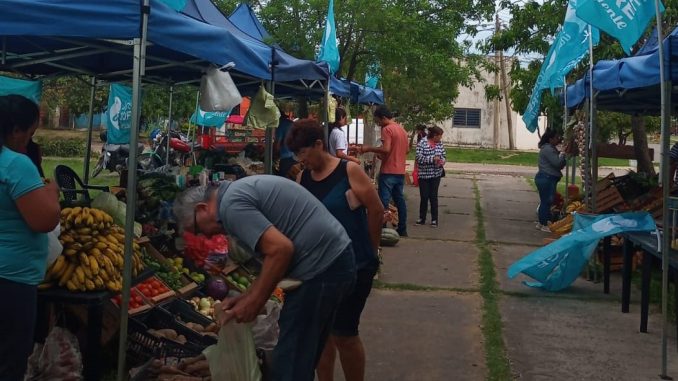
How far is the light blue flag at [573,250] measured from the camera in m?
7.07

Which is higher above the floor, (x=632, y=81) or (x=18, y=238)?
(x=632, y=81)

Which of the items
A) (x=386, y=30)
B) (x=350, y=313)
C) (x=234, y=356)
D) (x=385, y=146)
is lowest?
(x=234, y=356)

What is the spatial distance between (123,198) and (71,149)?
20.1m

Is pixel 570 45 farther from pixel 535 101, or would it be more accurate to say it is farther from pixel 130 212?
pixel 130 212

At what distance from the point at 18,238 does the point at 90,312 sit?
116cm

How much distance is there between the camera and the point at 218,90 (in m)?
6.52

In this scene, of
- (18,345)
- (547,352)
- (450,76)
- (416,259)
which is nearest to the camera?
(18,345)

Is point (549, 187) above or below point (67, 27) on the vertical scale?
below

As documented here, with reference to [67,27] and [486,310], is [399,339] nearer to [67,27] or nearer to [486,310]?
[486,310]

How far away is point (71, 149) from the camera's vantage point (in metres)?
26.0

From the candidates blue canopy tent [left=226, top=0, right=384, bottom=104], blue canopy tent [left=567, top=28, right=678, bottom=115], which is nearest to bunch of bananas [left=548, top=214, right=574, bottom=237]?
blue canopy tent [left=567, top=28, right=678, bottom=115]

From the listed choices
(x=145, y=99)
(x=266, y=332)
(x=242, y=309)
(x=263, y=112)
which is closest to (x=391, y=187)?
(x=263, y=112)

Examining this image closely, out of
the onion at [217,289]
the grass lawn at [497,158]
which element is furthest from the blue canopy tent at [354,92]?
the grass lawn at [497,158]

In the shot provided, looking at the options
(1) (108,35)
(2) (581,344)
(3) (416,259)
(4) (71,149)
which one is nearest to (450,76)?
(3) (416,259)
